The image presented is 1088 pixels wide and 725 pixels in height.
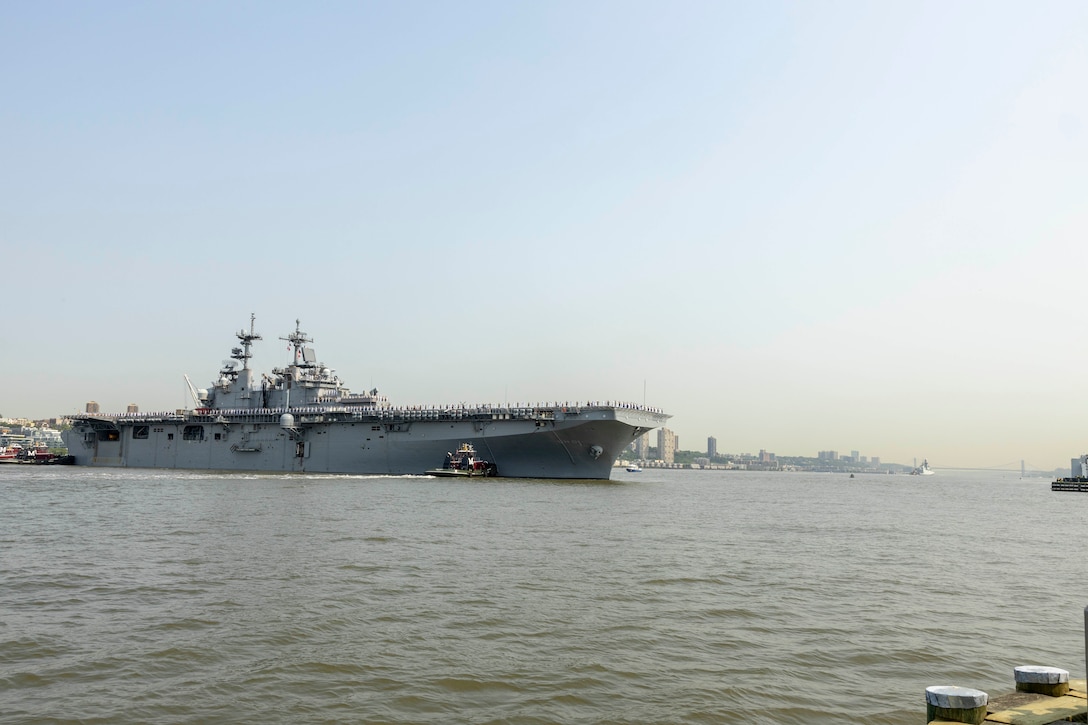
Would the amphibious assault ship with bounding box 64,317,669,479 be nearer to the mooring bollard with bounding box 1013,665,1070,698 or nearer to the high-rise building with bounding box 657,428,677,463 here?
the mooring bollard with bounding box 1013,665,1070,698

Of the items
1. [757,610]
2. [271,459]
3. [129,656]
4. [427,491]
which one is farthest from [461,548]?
[271,459]

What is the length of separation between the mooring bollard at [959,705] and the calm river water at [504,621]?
1.51 metres

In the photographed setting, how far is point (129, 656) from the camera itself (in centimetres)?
728

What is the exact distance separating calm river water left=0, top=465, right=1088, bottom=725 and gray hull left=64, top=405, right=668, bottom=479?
20.6 meters

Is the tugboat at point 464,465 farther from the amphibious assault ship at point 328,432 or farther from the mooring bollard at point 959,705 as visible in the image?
the mooring bollard at point 959,705

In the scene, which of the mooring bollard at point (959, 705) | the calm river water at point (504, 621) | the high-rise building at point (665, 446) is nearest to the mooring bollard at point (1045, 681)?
the mooring bollard at point (959, 705)

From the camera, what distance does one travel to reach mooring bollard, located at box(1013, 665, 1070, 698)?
4.89 m

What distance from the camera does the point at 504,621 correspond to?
889 cm

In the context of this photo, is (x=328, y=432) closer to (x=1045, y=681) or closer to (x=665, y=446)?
(x=1045, y=681)

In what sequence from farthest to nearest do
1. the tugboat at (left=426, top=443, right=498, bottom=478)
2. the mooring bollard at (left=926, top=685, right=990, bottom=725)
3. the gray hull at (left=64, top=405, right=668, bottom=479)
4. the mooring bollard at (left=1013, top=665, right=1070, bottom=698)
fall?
the tugboat at (left=426, top=443, right=498, bottom=478)
the gray hull at (left=64, top=405, right=668, bottom=479)
the mooring bollard at (left=1013, top=665, right=1070, bottom=698)
the mooring bollard at (left=926, top=685, right=990, bottom=725)

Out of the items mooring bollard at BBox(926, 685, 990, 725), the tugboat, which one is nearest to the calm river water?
mooring bollard at BBox(926, 685, 990, 725)

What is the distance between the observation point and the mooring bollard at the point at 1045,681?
4891 mm

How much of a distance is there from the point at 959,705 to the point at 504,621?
5378 millimetres

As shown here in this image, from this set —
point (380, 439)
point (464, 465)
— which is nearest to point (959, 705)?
point (464, 465)
